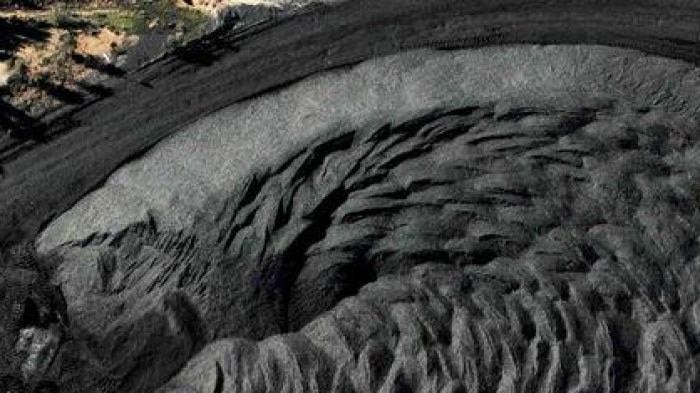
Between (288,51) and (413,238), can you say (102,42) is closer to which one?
(288,51)

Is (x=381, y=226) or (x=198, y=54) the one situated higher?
(x=198, y=54)

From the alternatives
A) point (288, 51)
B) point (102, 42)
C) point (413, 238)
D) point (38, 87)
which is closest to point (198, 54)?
point (288, 51)

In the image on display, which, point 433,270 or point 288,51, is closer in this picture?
point 433,270

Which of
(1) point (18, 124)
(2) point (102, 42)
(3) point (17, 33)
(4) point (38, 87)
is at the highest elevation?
(2) point (102, 42)

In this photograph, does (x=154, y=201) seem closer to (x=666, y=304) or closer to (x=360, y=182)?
(x=360, y=182)

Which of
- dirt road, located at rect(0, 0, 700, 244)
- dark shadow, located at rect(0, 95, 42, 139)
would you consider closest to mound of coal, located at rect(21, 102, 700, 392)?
dirt road, located at rect(0, 0, 700, 244)

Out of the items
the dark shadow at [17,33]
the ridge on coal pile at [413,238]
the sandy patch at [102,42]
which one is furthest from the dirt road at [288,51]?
the dark shadow at [17,33]
